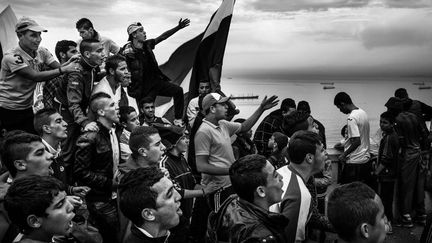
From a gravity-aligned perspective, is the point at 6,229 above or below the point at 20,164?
below

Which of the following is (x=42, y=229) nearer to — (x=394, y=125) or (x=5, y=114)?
(x=5, y=114)

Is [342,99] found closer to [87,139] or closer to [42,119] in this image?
[87,139]

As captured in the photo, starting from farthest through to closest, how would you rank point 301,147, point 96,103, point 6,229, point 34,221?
point 96,103 → point 301,147 → point 6,229 → point 34,221

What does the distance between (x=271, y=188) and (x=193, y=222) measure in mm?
2193

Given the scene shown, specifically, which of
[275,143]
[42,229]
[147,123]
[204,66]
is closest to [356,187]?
[42,229]

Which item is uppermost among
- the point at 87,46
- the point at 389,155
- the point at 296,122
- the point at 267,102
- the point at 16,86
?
the point at 87,46

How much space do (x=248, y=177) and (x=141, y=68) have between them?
3.96m

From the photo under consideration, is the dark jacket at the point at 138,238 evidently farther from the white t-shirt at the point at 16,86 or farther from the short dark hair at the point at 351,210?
the white t-shirt at the point at 16,86

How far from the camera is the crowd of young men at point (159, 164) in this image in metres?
2.63

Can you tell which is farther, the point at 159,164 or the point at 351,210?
the point at 159,164

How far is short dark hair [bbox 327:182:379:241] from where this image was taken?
7.75 feet

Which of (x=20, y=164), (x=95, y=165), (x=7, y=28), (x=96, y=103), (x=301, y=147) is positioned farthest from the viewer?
(x=7, y=28)

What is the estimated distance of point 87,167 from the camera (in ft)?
12.6

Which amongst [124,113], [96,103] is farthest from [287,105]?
[96,103]
